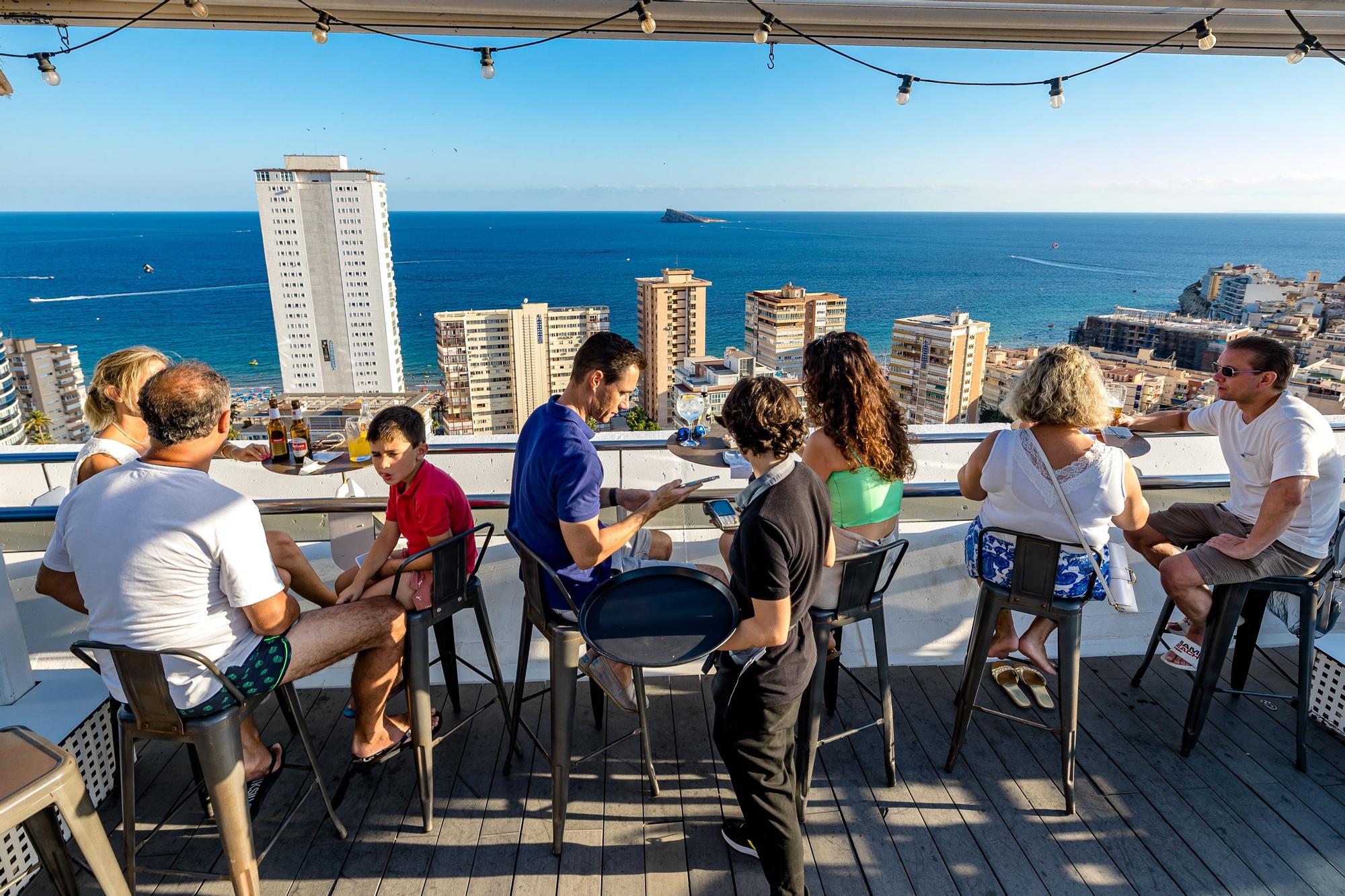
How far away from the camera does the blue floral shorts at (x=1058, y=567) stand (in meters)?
2.03

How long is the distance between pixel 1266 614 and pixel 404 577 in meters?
3.81

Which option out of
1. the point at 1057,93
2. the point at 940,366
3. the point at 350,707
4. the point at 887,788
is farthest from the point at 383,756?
the point at 940,366

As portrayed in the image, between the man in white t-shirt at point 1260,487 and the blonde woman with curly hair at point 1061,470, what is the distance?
0.50 meters

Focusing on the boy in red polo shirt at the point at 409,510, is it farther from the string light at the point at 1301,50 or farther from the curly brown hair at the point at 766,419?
the string light at the point at 1301,50

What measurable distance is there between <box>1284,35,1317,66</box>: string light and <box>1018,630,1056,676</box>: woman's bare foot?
9.32 ft

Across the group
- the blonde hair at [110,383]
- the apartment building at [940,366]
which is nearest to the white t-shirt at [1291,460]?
the blonde hair at [110,383]

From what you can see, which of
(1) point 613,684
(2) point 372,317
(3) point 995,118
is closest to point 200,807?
(1) point 613,684

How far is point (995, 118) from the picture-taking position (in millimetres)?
72125

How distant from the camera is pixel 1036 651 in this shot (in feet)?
8.80

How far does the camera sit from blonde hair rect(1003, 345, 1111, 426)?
77.7 inches

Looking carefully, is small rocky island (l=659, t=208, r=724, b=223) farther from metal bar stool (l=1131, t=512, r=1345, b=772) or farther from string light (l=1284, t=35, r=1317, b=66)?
metal bar stool (l=1131, t=512, r=1345, b=772)

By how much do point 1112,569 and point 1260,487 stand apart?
0.89m

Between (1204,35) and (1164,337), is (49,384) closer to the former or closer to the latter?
(1204,35)

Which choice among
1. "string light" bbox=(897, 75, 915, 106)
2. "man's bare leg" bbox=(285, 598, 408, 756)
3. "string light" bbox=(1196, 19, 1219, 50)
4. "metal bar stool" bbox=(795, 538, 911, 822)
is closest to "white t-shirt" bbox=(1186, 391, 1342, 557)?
"metal bar stool" bbox=(795, 538, 911, 822)
